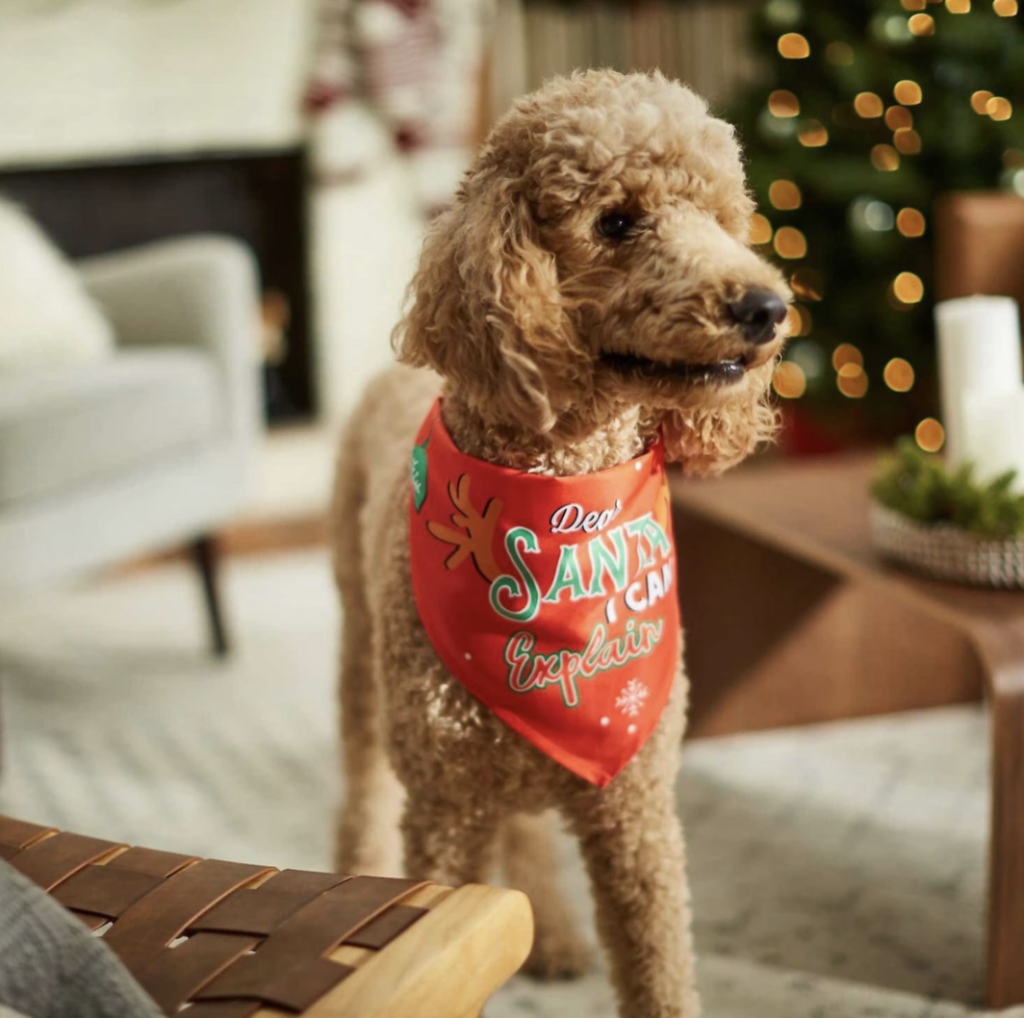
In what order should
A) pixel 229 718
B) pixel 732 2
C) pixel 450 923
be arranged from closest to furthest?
pixel 450 923
pixel 229 718
pixel 732 2

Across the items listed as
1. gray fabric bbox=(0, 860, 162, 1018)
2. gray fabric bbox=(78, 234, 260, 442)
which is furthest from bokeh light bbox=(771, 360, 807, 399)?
gray fabric bbox=(0, 860, 162, 1018)

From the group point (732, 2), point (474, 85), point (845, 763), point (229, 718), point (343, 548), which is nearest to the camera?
point (343, 548)

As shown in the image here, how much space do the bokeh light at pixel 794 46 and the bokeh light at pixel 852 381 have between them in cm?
75

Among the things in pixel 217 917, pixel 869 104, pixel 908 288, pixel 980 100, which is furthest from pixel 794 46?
pixel 217 917

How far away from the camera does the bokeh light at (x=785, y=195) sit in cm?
303

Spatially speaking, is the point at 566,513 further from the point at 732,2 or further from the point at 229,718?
the point at 732,2

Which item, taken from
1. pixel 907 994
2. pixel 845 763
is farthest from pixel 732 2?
pixel 907 994

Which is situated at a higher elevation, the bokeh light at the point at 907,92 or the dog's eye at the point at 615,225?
the bokeh light at the point at 907,92

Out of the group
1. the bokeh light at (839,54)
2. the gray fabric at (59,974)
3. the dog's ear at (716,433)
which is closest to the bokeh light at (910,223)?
the bokeh light at (839,54)

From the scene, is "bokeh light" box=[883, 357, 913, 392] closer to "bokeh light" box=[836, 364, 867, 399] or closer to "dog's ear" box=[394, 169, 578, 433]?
"bokeh light" box=[836, 364, 867, 399]

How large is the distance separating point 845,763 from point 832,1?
1852 mm

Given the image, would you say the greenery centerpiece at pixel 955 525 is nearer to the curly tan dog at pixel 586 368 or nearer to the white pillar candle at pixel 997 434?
the white pillar candle at pixel 997 434

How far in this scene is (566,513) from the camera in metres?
1.13

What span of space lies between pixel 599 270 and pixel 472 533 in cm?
26
